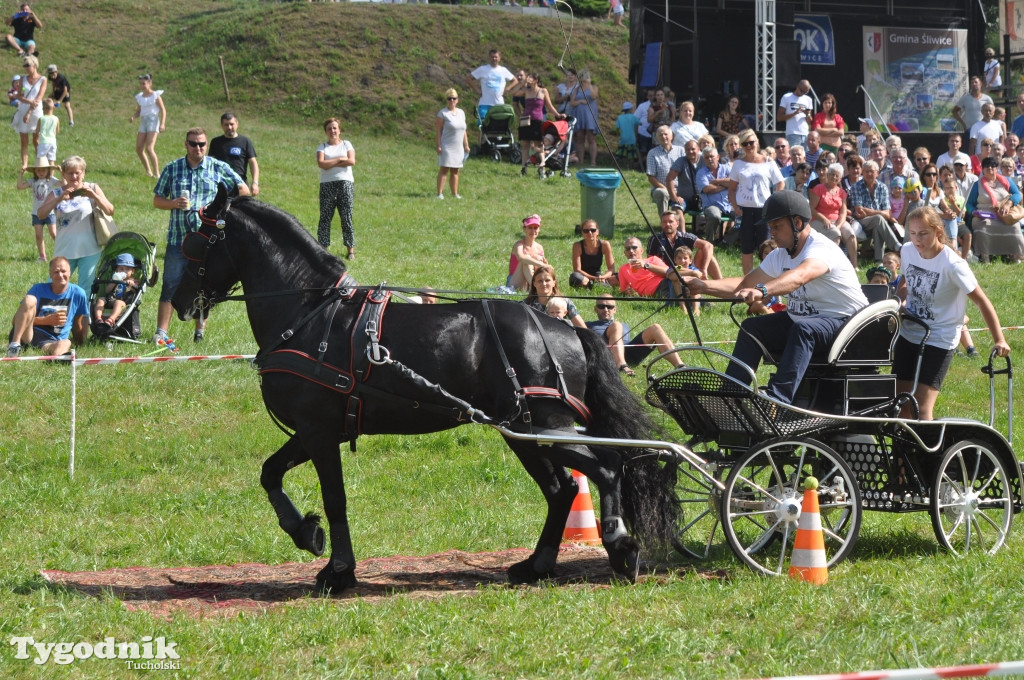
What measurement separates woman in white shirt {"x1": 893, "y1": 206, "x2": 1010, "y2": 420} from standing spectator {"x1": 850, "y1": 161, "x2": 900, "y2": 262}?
374 inches

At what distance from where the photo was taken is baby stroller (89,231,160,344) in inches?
497

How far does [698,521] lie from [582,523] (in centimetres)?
79

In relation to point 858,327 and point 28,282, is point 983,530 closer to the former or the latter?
point 858,327

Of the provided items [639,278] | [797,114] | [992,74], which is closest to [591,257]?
[639,278]

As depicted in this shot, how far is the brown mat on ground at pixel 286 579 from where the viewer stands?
21.9 feet

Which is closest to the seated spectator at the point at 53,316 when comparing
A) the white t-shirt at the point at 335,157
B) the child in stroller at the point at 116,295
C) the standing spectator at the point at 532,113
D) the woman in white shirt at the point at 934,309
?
the child in stroller at the point at 116,295

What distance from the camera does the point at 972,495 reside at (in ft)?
24.5

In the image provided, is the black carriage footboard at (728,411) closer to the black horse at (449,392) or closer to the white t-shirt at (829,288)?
the black horse at (449,392)

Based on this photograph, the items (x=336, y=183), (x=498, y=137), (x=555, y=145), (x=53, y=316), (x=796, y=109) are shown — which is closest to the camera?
(x=53, y=316)

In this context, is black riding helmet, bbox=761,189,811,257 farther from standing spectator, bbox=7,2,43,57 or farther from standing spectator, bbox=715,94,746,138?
standing spectator, bbox=7,2,43,57

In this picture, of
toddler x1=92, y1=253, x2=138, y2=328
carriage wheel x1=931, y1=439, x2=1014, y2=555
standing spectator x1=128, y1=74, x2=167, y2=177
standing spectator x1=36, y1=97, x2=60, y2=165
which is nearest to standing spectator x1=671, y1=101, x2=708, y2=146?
standing spectator x1=128, y1=74, x2=167, y2=177

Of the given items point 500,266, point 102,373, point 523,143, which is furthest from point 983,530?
point 523,143

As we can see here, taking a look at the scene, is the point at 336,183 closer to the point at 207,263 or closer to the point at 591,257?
the point at 591,257

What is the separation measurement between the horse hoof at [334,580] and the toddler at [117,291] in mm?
6604
